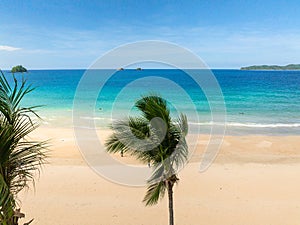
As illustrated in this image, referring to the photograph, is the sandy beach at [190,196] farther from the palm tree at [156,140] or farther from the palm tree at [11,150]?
the palm tree at [11,150]

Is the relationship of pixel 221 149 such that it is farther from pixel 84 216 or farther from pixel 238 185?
pixel 84 216

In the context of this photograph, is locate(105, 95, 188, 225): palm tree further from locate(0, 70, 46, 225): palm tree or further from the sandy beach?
the sandy beach

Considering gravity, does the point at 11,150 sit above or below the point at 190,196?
above

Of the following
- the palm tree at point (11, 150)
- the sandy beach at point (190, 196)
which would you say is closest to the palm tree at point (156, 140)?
the palm tree at point (11, 150)

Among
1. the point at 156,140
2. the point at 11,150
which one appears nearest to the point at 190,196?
the point at 156,140

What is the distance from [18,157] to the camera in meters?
3.37

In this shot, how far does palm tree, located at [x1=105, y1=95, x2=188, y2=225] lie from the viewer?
509 centimetres

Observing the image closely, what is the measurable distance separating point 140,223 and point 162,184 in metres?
3.04

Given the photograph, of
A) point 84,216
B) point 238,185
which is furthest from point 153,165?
point 238,185

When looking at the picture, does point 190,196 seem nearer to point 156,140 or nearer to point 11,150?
point 156,140

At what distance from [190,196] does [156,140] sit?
4969 millimetres

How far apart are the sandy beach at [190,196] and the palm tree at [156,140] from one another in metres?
3.09

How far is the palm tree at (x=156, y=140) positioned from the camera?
16.7 ft

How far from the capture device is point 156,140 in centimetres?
514
